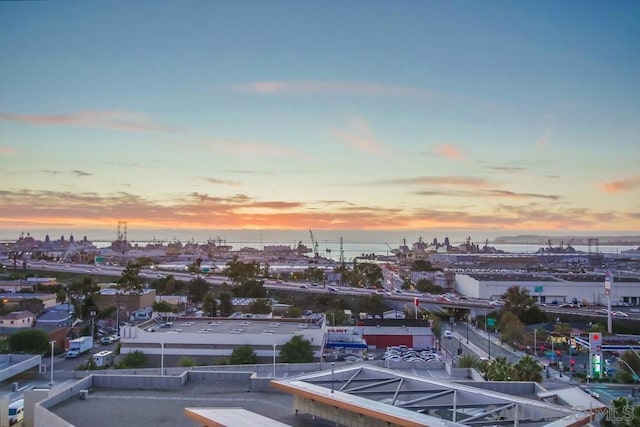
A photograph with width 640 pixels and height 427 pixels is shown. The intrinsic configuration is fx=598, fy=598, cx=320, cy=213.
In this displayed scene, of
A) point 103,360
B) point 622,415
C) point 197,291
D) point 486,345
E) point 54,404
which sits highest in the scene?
point 54,404

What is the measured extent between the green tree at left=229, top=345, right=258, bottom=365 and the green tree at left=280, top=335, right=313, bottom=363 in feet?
3.73

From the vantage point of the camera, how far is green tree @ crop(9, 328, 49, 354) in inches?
1015

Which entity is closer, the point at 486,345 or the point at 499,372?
the point at 499,372

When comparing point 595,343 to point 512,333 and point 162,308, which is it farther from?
point 162,308

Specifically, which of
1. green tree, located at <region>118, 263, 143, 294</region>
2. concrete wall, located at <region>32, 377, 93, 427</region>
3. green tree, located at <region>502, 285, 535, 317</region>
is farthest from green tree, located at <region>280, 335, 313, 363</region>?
green tree, located at <region>502, 285, 535, 317</region>

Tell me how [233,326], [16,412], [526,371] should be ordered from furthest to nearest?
[233,326], [526,371], [16,412]

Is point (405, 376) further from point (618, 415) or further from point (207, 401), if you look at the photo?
point (618, 415)

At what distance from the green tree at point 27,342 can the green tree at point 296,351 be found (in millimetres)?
11424

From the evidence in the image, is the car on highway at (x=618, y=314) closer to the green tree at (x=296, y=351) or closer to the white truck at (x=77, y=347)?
the green tree at (x=296, y=351)

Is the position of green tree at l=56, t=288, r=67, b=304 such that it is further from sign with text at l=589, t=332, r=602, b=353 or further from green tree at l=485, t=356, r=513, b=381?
sign with text at l=589, t=332, r=602, b=353

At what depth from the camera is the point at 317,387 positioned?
848 cm

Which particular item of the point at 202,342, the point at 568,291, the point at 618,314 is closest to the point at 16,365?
the point at 202,342

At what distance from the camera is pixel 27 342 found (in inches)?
1019

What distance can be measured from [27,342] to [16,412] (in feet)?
46.4
